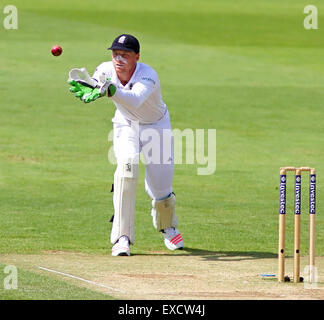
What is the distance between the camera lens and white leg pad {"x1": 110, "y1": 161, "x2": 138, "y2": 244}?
10.3 metres

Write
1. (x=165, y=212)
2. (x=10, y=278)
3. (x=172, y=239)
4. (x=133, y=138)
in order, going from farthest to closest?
(x=165, y=212) < (x=172, y=239) < (x=133, y=138) < (x=10, y=278)

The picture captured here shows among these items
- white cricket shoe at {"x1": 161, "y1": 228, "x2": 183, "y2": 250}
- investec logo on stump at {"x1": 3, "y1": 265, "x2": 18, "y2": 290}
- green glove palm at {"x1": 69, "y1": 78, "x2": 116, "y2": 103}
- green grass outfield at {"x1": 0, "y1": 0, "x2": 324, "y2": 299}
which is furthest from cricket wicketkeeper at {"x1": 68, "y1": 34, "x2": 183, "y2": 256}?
investec logo on stump at {"x1": 3, "y1": 265, "x2": 18, "y2": 290}

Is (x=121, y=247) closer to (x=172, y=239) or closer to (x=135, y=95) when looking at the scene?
(x=172, y=239)

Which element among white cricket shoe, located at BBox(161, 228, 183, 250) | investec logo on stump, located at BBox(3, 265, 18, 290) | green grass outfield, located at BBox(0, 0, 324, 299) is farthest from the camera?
green grass outfield, located at BBox(0, 0, 324, 299)

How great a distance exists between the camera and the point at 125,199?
10.4 meters

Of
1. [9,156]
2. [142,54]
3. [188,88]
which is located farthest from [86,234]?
[142,54]

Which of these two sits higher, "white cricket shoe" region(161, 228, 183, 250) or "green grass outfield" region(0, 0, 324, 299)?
"green grass outfield" region(0, 0, 324, 299)

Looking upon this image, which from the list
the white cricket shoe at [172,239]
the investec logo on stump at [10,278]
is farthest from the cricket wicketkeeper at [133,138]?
the investec logo on stump at [10,278]

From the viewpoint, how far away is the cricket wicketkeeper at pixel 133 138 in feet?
33.6

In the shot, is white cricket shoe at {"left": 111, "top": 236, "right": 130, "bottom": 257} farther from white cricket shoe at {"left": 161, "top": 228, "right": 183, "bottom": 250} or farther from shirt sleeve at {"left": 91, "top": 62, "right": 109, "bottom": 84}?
shirt sleeve at {"left": 91, "top": 62, "right": 109, "bottom": 84}

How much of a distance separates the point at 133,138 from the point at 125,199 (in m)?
0.63

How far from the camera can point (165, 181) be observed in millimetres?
10766

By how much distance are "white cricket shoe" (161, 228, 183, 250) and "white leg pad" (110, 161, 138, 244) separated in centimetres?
56

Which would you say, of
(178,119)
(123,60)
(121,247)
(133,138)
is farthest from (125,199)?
(178,119)
